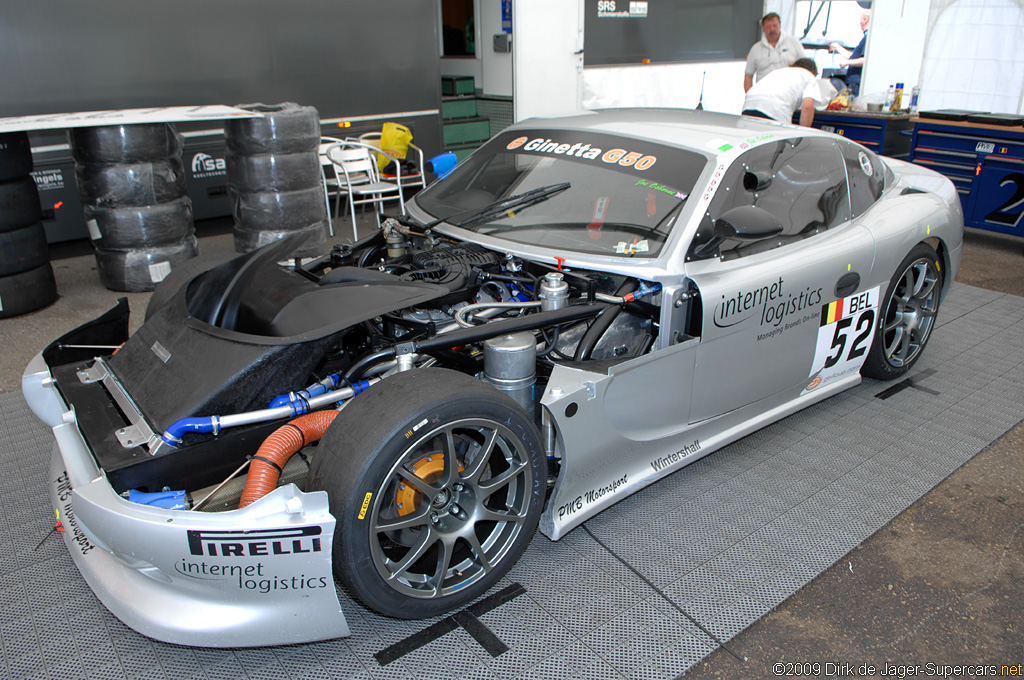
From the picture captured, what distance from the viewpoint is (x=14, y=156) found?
4.88m

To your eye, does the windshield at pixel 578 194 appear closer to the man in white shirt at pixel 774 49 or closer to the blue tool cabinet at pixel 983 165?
the blue tool cabinet at pixel 983 165

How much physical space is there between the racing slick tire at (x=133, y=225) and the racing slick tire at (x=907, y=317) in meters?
4.94

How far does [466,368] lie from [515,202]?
90cm

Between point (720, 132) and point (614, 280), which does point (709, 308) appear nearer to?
point (614, 280)

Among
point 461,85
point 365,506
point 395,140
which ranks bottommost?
point 365,506

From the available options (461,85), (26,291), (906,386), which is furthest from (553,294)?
(461,85)

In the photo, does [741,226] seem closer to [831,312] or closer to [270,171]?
[831,312]

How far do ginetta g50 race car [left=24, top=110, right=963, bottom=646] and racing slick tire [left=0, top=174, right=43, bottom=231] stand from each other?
259cm

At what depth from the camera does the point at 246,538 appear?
1.87 metres

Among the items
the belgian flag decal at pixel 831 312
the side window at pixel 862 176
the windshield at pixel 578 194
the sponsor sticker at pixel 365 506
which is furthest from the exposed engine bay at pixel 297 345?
the side window at pixel 862 176

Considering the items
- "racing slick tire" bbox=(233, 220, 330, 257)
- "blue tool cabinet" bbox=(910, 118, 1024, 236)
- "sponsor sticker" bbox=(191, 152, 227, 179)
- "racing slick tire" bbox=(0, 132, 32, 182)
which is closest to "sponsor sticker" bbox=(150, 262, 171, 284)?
Answer: "racing slick tire" bbox=(233, 220, 330, 257)

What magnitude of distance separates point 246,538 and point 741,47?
1131cm

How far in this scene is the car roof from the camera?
10.2 feet

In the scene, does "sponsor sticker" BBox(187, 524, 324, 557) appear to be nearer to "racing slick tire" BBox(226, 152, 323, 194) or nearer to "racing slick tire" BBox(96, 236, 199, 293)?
"racing slick tire" BBox(96, 236, 199, 293)
